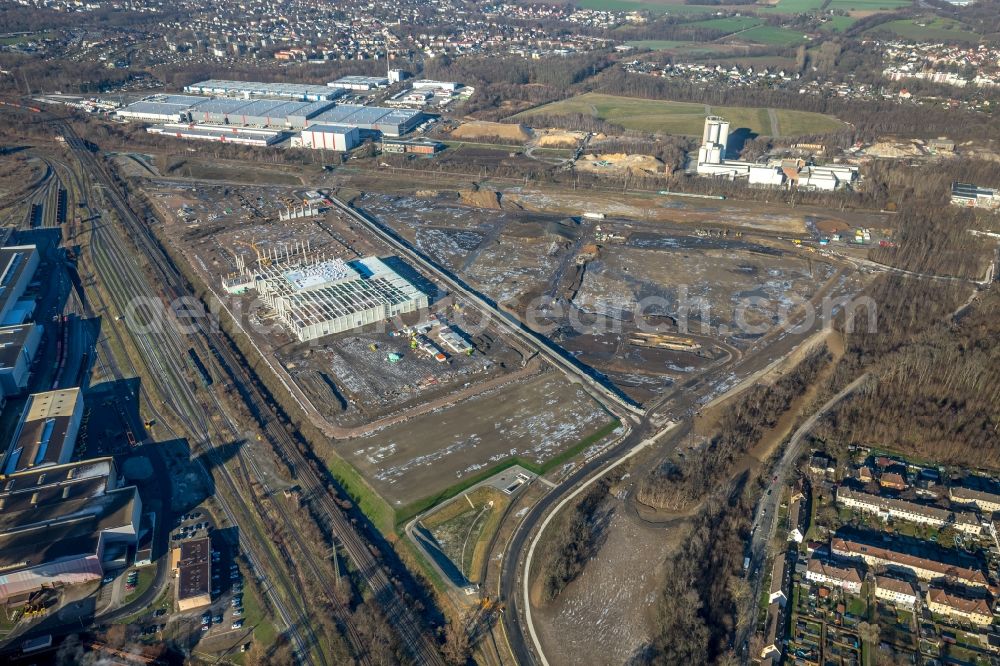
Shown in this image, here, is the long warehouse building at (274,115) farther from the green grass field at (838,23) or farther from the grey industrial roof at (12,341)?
the green grass field at (838,23)

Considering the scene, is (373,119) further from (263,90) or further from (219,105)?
(263,90)

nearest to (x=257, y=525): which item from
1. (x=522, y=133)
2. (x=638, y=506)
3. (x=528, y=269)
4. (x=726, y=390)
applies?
(x=638, y=506)

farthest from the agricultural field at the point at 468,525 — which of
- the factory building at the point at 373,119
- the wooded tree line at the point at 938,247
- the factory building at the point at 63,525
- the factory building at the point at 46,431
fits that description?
the factory building at the point at 373,119

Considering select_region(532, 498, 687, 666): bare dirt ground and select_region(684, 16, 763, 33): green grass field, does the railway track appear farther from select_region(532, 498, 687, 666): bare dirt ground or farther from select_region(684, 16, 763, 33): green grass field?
select_region(684, 16, 763, 33): green grass field

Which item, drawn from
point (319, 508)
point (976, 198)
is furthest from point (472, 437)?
point (976, 198)

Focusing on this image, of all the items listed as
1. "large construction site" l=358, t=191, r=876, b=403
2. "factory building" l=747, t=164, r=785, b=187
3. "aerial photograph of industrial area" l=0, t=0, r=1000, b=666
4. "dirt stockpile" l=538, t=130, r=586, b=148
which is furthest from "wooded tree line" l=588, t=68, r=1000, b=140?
"large construction site" l=358, t=191, r=876, b=403

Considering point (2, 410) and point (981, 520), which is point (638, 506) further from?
point (2, 410)
